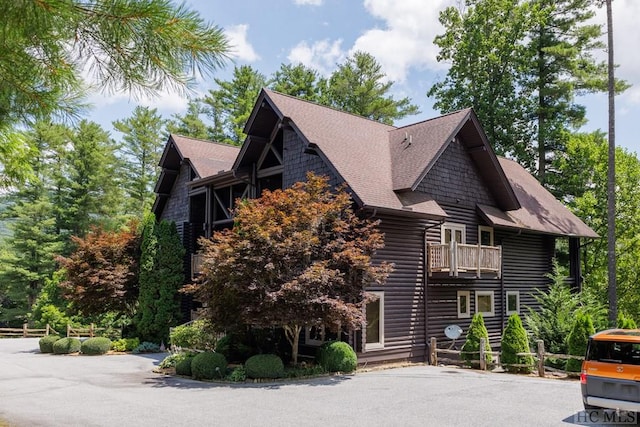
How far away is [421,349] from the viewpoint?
59.6 feet

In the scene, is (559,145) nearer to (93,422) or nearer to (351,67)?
(351,67)

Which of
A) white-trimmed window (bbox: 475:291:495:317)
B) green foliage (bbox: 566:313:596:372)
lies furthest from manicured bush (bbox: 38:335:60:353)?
green foliage (bbox: 566:313:596:372)

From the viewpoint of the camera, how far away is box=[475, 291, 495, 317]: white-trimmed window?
21.0 meters

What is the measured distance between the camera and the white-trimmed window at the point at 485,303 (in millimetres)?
21047

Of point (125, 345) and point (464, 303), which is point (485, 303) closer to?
point (464, 303)

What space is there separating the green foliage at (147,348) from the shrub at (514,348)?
14.6 meters

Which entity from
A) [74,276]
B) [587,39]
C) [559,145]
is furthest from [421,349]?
[587,39]

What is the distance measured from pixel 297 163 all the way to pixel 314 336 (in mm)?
6301

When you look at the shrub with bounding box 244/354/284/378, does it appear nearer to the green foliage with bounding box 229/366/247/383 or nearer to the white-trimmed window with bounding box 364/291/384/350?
the green foliage with bounding box 229/366/247/383

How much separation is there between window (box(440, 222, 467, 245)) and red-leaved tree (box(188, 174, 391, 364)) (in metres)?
4.86

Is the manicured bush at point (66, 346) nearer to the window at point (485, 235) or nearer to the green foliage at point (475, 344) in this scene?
the green foliage at point (475, 344)

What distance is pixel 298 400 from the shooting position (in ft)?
38.5

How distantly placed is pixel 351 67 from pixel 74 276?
2930 centimetres

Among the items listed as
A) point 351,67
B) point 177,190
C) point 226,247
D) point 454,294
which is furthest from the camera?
point 351,67
